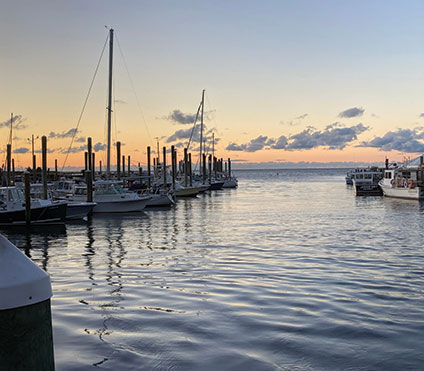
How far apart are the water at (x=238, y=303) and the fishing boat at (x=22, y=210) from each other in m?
6.69

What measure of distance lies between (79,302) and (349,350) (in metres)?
5.79

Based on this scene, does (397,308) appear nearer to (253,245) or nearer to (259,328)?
(259,328)

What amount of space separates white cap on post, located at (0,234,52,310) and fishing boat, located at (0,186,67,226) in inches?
1081

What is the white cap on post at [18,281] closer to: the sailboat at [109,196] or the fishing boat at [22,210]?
the fishing boat at [22,210]

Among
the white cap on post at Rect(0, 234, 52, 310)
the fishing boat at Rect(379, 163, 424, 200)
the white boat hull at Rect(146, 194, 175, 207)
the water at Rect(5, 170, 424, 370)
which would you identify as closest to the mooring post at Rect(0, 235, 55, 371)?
the white cap on post at Rect(0, 234, 52, 310)

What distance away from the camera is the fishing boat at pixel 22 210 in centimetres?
2912

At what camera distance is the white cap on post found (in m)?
3.25

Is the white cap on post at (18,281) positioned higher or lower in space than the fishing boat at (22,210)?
higher

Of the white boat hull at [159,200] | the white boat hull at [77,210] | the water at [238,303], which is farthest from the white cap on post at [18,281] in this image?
the white boat hull at [159,200]

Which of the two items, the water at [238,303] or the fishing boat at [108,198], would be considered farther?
the fishing boat at [108,198]

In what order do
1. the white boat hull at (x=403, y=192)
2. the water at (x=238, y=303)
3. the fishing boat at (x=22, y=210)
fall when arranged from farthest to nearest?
the white boat hull at (x=403, y=192), the fishing boat at (x=22, y=210), the water at (x=238, y=303)

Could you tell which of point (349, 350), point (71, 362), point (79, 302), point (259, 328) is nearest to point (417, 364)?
point (349, 350)

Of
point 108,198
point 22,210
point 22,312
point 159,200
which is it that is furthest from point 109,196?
point 22,312

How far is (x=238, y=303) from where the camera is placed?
1059cm
